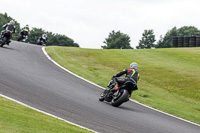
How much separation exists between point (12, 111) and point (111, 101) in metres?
5.60

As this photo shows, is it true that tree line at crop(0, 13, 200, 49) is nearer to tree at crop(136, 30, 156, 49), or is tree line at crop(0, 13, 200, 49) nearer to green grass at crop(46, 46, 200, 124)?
tree at crop(136, 30, 156, 49)

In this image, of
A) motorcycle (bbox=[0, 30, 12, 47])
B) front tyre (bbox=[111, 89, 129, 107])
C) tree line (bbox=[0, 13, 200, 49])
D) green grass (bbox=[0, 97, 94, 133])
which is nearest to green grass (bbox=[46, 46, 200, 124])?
front tyre (bbox=[111, 89, 129, 107])

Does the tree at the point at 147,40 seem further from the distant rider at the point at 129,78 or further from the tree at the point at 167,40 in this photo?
the distant rider at the point at 129,78

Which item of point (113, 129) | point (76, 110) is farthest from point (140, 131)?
point (76, 110)

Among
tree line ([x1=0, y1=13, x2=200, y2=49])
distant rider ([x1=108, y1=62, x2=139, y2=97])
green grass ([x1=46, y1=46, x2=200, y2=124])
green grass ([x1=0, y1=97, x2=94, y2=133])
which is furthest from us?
tree line ([x1=0, y1=13, x2=200, y2=49])

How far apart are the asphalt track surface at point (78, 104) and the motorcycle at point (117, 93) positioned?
0.89 ft

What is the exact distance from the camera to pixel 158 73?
2191cm

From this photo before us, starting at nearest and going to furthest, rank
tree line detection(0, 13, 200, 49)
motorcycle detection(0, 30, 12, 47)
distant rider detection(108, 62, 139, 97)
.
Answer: distant rider detection(108, 62, 139, 97) < motorcycle detection(0, 30, 12, 47) < tree line detection(0, 13, 200, 49)

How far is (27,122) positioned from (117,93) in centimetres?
600

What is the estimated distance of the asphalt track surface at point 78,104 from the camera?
1071cm

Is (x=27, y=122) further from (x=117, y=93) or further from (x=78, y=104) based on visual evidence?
(x=117, y=93)

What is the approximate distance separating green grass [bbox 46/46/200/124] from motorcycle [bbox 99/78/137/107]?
194 centimetres

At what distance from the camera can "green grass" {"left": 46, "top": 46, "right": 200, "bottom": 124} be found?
1614 centimetres

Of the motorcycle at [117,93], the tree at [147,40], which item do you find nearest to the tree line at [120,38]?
the tree at [147,40]
